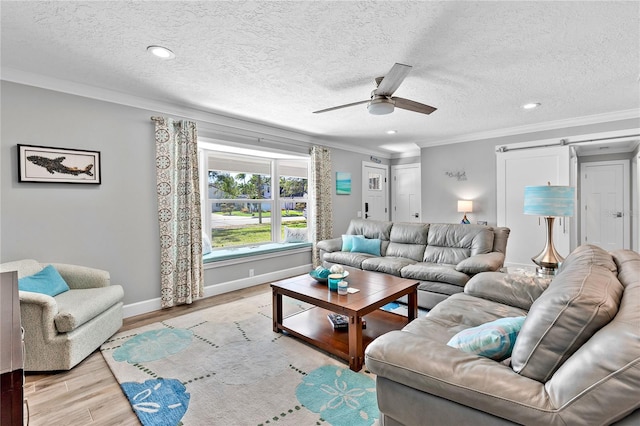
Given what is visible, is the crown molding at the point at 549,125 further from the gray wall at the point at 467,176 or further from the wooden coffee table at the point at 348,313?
the wooden coffee table at the point at 348,313

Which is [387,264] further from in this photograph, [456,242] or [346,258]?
[456,242]

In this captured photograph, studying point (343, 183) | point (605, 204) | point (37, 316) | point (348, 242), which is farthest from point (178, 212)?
point (605, 204)

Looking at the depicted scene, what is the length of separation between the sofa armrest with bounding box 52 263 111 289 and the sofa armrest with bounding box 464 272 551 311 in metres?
3.35

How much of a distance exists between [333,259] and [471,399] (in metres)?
3.46

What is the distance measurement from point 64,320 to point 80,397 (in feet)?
1.87

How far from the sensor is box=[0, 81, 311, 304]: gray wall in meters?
2.66

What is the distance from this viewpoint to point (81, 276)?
2.80 meters

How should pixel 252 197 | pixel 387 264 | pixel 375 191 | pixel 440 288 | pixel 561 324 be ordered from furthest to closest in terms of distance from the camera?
pixel 375 191, pixel 252 197, pixel 387 264, pixel 440 288, pixel 561 324

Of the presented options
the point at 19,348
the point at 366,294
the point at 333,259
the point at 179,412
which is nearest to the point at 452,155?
the point at 333,259

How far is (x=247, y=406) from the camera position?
1.86m

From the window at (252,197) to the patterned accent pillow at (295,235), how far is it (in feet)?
0.30

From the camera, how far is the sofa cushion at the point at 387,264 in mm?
3772

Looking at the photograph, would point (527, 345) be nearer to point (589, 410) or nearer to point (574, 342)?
point (574, 342)

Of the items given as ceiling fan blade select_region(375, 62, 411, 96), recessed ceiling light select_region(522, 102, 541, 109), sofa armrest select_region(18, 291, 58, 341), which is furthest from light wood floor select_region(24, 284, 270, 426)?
recessed ceiling light select_region(522, 102, 541, 109)
